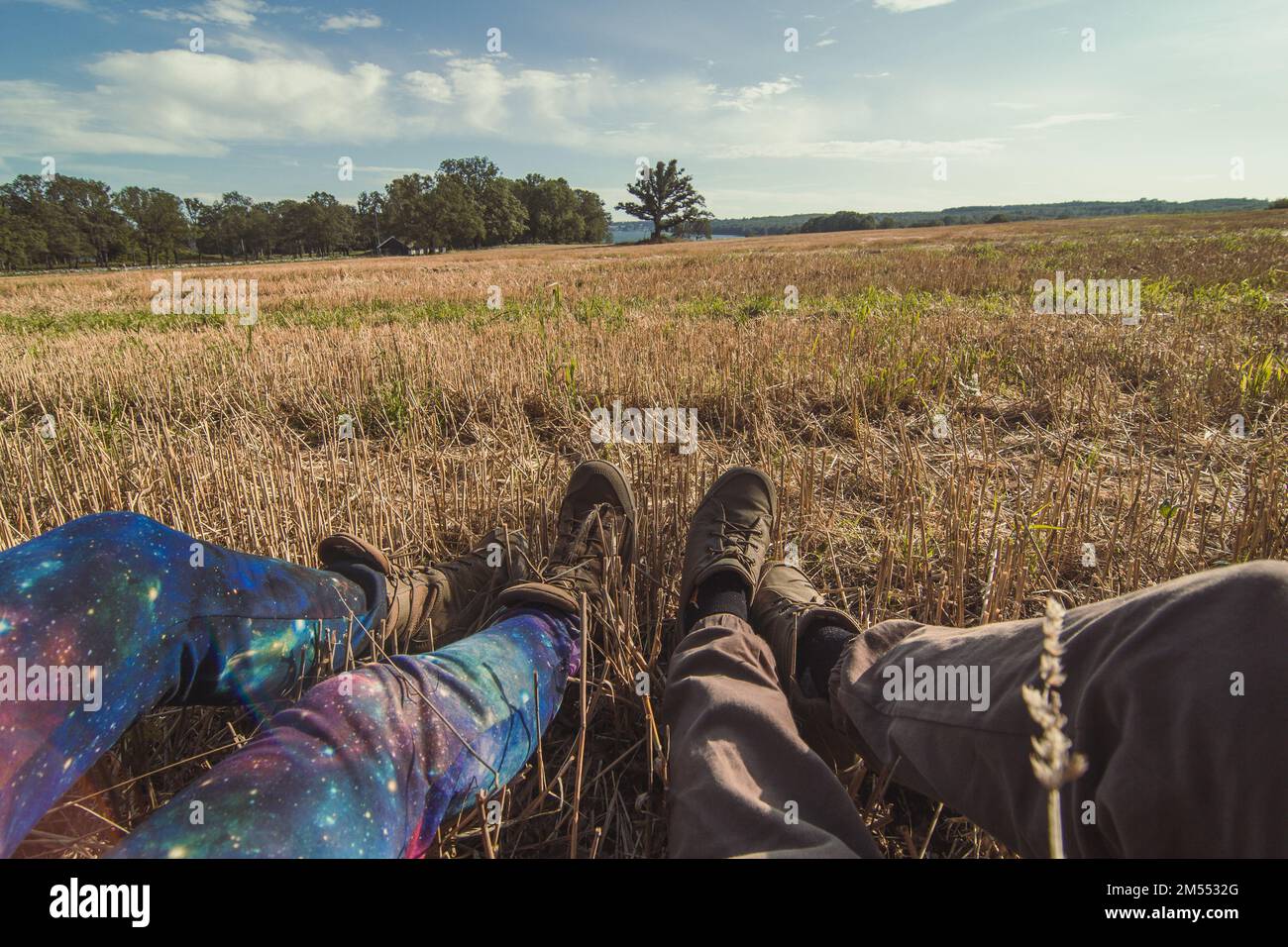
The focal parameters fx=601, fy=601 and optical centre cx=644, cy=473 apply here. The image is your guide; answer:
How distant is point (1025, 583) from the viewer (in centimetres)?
196

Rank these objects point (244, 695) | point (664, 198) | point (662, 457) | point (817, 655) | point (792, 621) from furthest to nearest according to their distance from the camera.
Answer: point (664, 198) → point (662, 457) → point (792, 621) → point (817, 655) → point (244, 695)

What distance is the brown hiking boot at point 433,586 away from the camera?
191 centimetres

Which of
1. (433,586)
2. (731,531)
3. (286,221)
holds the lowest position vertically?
(433,586)

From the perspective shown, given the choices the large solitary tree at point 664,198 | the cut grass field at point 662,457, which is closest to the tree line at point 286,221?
the large solitary tree at point 664,198

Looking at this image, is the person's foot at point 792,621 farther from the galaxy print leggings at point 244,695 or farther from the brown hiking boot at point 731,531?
the galaxy print leggings at point 244,695

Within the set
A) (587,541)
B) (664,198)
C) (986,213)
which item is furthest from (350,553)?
(986,213)

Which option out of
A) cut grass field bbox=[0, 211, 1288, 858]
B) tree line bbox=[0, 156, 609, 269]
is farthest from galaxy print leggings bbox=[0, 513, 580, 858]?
tree line bbox=[0, 156, 609, 269]

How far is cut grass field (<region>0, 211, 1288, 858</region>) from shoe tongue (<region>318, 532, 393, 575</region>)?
1.05ft

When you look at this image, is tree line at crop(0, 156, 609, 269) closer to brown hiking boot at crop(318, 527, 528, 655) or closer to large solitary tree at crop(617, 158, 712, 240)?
large solitary tree at crop(617, 158, 712, 240)

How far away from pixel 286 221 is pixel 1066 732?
9217 cm

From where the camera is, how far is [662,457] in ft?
10.0

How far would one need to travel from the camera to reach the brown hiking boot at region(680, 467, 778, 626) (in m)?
2.04

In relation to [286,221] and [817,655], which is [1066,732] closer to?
[817,655]

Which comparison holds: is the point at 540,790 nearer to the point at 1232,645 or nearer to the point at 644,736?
the point at 644,736
